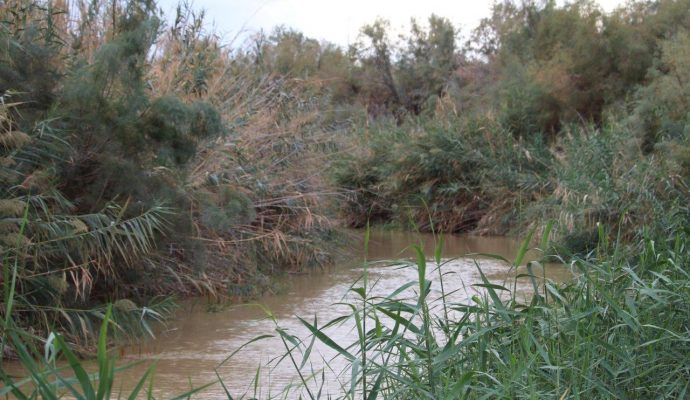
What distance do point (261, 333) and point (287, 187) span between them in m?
4.06

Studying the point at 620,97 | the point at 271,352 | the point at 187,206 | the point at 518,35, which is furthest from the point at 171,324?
the point at 518,35

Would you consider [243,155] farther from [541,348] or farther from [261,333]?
[541,348]

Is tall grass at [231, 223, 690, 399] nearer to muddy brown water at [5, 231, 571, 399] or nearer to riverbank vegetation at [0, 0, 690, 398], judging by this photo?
riverbank vegetation at [0, 0, 690, 398]

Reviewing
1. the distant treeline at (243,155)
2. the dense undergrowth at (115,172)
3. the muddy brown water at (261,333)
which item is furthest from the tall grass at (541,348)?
the dense undergrowth at (115,172)

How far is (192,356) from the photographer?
21.9 feet

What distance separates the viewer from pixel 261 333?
7.46 meters

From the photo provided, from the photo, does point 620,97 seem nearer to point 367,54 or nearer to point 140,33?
point 140,33

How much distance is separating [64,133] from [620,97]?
1581 cm

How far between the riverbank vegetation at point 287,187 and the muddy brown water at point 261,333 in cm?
31

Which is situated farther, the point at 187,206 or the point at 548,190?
the point at 548,190

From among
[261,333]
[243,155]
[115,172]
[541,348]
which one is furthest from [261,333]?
[541,348]

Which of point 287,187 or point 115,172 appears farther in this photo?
point 287,187

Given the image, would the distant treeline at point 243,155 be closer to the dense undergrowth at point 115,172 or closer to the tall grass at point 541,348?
the dense undergrowth at point 115,172

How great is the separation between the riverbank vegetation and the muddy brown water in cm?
31
